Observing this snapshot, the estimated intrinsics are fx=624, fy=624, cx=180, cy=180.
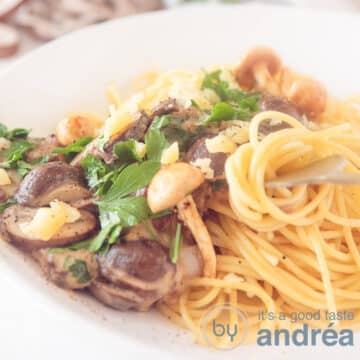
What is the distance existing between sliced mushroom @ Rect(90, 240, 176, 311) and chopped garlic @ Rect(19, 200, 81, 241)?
0.99ft

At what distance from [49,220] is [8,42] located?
3.60m

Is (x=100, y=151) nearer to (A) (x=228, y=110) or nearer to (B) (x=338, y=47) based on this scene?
(A) (x=228, y=110)

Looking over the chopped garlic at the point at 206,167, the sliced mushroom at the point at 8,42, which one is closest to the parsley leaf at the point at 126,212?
the chopped garlic at the point at 206,167

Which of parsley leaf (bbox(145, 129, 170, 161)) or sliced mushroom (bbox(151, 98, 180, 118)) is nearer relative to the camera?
parsley leaf (bbox(145, 129, 170, 161))

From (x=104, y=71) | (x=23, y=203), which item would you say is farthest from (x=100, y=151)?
(x=104, y=71)

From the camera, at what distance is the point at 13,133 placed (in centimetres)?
441

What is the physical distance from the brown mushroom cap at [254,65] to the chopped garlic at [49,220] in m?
2.09

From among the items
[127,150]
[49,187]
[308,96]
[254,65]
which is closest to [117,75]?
[254,65]

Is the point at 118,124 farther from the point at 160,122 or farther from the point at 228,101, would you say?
the point at 228,101

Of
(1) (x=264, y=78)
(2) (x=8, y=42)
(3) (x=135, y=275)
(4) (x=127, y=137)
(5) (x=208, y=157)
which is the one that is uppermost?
(2) (x=8, y=42)

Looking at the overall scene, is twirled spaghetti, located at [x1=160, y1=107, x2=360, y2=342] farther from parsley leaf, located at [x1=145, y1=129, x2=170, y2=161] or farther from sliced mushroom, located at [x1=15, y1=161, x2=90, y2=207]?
sliced mushroom, located at [x1=15, y1=161, x2=90, y2=207]

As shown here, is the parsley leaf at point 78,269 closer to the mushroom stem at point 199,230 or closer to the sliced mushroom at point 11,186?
the mushroom stem at point 199,230

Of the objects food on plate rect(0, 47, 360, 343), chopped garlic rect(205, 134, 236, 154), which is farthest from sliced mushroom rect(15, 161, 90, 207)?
chopped garlic rect(205, 134, 236, 154)

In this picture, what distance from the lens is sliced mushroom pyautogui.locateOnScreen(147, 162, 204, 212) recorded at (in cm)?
336
